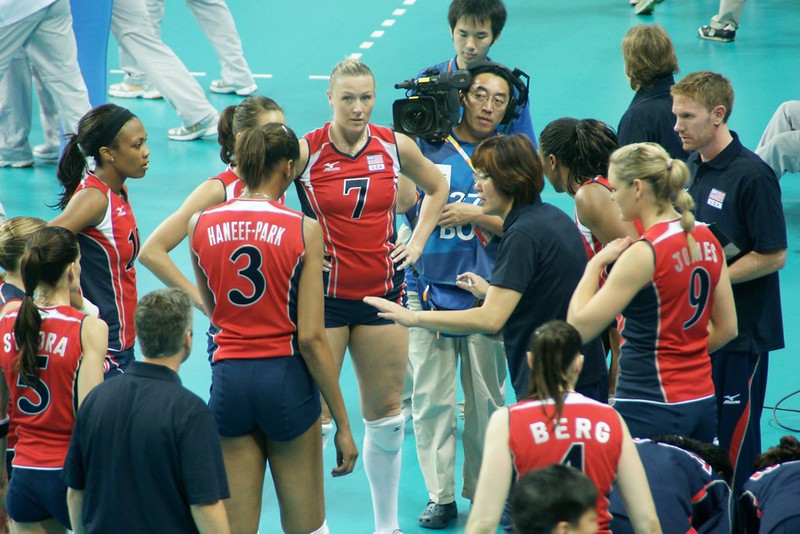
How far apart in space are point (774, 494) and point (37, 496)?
2.46 m

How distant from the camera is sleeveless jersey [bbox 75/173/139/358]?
4.29m

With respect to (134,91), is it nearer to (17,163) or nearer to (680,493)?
(17,163)

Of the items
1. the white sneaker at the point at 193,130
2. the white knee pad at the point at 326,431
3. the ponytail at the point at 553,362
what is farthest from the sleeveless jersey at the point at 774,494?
the white sneaker at the point at 193,130

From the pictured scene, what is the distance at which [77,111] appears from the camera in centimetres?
830

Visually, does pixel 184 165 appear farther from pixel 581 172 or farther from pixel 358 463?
pixel 581 172

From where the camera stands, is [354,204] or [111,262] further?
[354,204]

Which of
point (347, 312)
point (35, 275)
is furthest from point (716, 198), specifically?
point (35, 275)

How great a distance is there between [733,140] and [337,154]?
1645 millimetres

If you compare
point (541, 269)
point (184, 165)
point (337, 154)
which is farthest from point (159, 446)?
point (184, 165)

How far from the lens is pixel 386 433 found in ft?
15.1

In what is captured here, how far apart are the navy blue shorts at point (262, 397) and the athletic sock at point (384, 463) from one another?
2.86 ft

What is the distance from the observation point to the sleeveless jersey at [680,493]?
11.1 feet

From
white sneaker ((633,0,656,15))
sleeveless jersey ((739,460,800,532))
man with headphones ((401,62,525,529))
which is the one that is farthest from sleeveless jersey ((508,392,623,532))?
white sneaker ((633,0,656,15))

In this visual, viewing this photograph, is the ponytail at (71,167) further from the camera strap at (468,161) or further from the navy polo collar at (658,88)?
the navy polo collar at (658,88)
